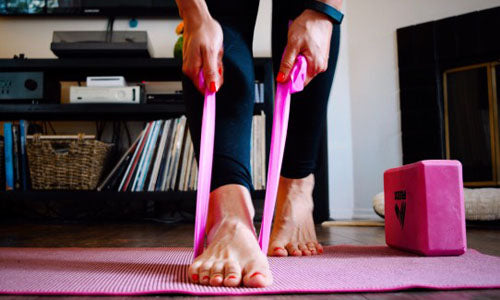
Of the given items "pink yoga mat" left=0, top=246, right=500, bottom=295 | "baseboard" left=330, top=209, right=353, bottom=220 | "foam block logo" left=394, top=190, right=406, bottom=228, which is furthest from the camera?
"baseboard" left=330, top=209, right=353, bottom=220

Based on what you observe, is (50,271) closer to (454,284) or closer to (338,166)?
(454,284)

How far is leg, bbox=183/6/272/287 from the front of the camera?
0.61 metres

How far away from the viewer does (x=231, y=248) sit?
0.60 meters

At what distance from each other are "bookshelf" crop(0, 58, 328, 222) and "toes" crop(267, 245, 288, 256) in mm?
1108

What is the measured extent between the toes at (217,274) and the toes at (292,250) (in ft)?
0.96

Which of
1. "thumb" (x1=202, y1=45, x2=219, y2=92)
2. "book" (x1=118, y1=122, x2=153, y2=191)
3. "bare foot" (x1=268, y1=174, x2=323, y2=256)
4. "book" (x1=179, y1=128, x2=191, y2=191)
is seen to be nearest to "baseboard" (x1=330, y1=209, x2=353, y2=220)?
"book" (x1=179, y1=128, x2=191, y2=191)

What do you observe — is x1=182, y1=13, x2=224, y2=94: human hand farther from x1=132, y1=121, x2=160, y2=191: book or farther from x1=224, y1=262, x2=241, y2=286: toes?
x1=132, y1=121, x2=160, y2=191: book

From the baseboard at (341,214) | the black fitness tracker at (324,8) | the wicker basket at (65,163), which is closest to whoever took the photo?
the black fitness tracker at (324,8)

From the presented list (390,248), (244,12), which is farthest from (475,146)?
(244,12)

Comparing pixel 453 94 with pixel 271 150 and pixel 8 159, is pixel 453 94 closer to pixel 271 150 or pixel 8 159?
pixel 271 150

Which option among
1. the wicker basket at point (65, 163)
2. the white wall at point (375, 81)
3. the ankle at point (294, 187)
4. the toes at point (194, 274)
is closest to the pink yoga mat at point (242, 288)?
the toes at point (194, 274)

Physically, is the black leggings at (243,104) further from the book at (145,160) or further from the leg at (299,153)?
the book at (145,160)

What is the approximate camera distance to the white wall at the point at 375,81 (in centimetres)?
229

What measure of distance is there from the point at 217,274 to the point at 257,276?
0.05 metres
